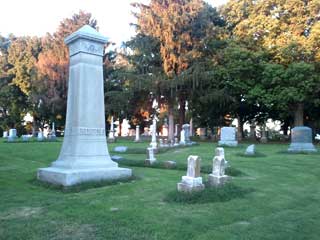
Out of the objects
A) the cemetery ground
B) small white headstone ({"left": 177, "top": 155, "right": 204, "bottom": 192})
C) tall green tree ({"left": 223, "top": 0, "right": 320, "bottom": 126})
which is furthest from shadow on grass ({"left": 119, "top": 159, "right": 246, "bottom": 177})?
tall green tree ({"left": 223, "top": 0, "right": 320, "bottom": 126})

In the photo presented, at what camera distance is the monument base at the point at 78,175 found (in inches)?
284

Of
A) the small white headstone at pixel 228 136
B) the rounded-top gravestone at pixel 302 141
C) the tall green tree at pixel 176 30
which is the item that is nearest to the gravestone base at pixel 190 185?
the rounded-top gravestone at pixel 302 141

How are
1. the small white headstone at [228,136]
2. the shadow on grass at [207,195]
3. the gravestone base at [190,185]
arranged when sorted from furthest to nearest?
1. the small white headstone at [228,136]
2. the gravestone base at [190,185]
3. the shadow on grass at [207,195]

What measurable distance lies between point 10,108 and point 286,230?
142 ft

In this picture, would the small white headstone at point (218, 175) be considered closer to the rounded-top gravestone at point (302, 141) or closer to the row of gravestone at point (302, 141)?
the row of gravestone at point (302, 141)

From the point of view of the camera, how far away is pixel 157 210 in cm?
519

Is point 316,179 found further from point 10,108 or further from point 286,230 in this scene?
point 10,108

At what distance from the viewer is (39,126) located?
1688 inches

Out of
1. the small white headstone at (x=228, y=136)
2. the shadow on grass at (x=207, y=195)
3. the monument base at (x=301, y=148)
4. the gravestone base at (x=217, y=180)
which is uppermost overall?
the small white headstone at (x=228, y=136)

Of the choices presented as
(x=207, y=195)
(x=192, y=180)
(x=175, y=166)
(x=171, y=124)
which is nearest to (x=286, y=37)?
(x=171, y=124)

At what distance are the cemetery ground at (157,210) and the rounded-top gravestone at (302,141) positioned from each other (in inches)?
346

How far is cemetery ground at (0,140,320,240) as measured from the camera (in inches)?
165

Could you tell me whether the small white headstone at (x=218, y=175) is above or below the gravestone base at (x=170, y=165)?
above

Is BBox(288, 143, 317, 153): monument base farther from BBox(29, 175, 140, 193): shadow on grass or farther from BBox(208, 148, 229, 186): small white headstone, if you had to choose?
BBox(29, 175, 140, 193): shadow on grass
